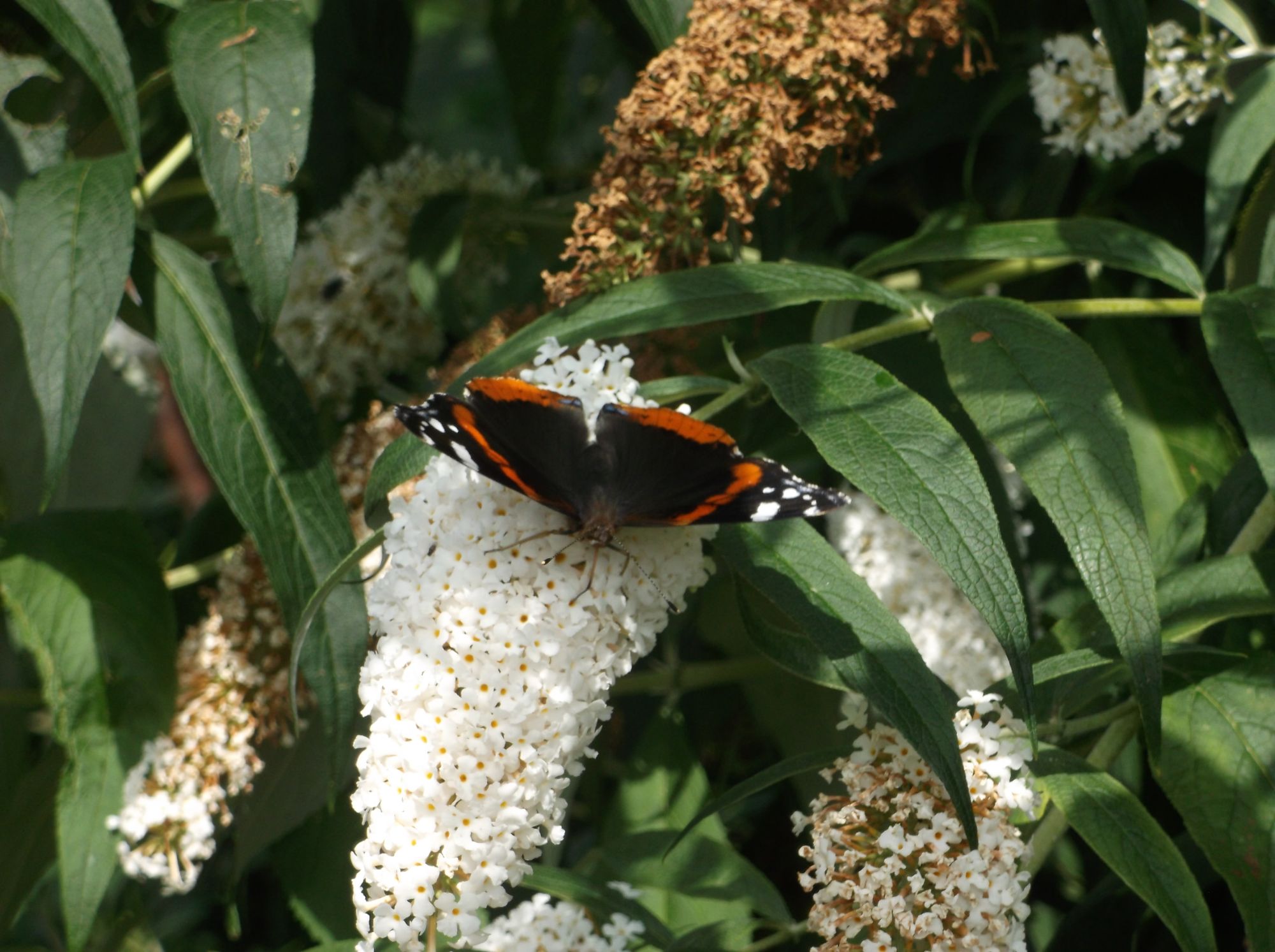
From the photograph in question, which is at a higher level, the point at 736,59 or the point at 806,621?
the point at 736,59

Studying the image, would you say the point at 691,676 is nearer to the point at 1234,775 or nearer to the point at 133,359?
the point at 1234,775

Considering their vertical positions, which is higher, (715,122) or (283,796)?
(715,122)

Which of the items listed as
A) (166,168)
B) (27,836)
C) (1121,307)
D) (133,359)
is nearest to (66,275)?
(166,168)

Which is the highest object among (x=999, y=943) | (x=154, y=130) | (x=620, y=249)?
(x=154, y=130)

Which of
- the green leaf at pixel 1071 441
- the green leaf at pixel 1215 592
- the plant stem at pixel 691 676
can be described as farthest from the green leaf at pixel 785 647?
the plant stem at pixel 691 676

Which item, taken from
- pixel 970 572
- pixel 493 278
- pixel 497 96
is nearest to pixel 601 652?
pixel 970 572

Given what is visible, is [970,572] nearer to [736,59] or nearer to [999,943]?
[999,943]

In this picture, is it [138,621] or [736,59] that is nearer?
[736,59]
